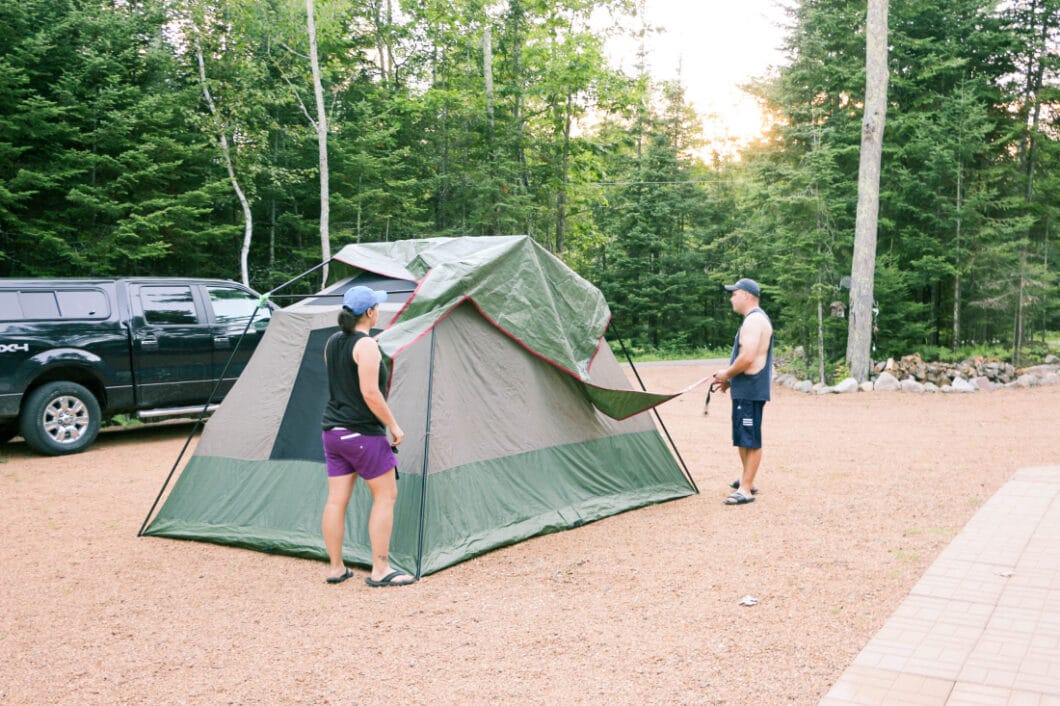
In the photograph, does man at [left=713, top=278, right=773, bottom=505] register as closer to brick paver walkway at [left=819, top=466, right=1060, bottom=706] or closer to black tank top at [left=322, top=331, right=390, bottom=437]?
brick paver walkway at [left=819, top=466, right=1060, bottom=706]

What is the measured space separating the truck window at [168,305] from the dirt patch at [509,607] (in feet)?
9.46

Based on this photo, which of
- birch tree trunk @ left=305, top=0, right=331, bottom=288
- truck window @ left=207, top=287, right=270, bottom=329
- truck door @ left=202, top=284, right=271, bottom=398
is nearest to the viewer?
truck door @ left=202, top=284, right=271, bottom=398

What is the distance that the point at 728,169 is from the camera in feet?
109

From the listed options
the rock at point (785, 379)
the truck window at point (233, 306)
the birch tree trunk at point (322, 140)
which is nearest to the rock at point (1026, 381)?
the rock at point (785, 379)

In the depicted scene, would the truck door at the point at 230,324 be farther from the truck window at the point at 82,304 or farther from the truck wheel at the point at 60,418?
the truck wheel at the point at 60,418

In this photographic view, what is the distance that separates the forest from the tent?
9.95 meters

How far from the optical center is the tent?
5109 millimetres

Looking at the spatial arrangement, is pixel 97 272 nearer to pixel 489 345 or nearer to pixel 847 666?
pixel 489 345

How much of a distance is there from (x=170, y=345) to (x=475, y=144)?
14.4 meters

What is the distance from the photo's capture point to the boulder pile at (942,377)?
14539 mm

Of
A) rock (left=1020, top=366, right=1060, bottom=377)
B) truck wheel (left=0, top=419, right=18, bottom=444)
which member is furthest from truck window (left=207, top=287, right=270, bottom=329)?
rock (left=1020, top=366, right=1060, bottom=377)

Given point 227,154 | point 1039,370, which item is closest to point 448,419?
point 1039,370

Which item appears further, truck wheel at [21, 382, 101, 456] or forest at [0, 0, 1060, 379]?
forest at [0, 0, 1060, 379]

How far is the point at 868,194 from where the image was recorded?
14.7m
